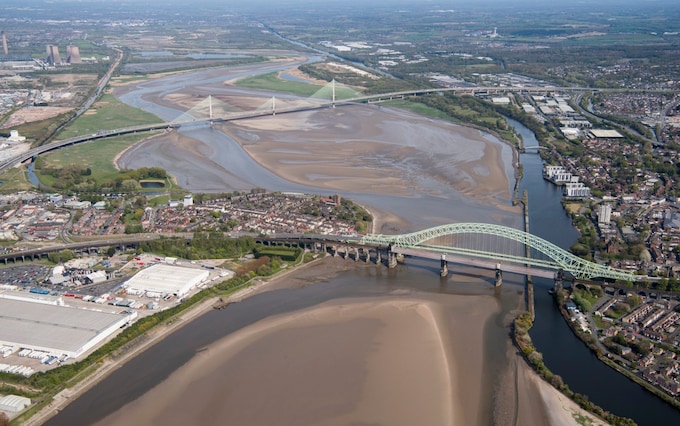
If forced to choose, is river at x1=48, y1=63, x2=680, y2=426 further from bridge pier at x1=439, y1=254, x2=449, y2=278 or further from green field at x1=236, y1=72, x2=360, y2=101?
green field at x1=236, y1=72, x2=360, y2=101

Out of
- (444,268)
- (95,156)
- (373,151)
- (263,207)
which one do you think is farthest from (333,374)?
(95,156)

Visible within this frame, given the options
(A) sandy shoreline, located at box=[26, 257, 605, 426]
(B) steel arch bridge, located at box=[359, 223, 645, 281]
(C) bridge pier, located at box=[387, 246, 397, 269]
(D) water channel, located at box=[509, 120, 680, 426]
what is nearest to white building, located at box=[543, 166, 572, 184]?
(D) water channel, located at box=[509, 120, 680, 426]

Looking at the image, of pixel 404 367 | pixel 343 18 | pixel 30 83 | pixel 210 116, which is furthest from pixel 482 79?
pixel 343 18

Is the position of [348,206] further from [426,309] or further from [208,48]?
[208,48]

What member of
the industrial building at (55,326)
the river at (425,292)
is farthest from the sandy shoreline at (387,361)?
the industrial building at (55,326)

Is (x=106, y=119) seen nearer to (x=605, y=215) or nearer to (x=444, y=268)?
(x=444, y=268)

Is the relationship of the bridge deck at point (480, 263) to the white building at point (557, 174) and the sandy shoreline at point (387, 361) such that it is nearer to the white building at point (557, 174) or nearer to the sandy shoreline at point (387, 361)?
the sandy shoreline at point (387, 361)
